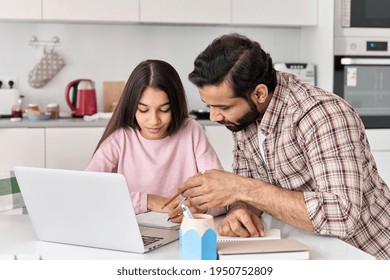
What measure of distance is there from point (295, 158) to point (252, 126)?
213 mm

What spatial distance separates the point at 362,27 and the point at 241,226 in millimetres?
2708

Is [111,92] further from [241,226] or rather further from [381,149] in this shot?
[241,226]

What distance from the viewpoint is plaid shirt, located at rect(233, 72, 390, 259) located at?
5.41ft

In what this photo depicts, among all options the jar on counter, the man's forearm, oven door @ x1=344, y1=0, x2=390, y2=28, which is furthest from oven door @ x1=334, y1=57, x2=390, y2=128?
the man's forearm

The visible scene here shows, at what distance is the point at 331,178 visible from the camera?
5.44 ft

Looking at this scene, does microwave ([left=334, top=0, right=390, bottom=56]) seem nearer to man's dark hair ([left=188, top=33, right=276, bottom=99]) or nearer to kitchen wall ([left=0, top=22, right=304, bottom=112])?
kitchen wall ([left=0, top=22, right=304, bottom=112])

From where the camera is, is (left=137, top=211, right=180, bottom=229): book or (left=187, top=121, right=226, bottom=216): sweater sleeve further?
(left=187, top=121, right=226, bottom=216): sweater sleeve

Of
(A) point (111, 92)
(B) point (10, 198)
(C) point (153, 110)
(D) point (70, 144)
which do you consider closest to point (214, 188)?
(C) point (153, 110)

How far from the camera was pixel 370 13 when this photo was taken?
4035 mm

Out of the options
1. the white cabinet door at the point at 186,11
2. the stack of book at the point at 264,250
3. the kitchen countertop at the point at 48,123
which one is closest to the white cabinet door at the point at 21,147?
the kitchen countertop at the point at 48,123

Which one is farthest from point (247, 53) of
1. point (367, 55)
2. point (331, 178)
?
point (367, 55)

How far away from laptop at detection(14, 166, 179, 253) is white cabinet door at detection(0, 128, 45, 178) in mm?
2148

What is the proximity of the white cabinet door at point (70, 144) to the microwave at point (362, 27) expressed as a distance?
1.57 meters

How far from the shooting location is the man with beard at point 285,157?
1654 mm
